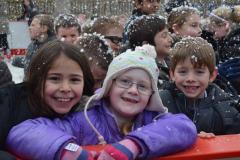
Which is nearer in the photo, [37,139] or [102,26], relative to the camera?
[37,139]

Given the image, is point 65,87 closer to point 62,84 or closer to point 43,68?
point 62,84

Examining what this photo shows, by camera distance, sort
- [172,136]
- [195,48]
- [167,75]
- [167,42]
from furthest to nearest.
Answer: [167,42] < [167,75] < [195,48] < [172,136]

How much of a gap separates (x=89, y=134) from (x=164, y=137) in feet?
1.45

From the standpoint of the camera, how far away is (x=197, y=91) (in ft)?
10.0

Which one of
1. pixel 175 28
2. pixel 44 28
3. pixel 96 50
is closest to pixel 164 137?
pixel 96 50

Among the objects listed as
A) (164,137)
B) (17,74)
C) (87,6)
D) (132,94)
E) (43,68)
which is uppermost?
(43,68)

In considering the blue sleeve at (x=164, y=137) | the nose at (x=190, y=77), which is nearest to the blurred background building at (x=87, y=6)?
the nose at (x=190, y=77)

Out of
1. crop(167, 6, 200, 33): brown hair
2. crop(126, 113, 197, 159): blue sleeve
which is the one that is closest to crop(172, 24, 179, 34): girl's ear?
crop(167, 6, 200, 33): brown hair

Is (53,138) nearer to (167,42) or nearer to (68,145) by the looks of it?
(68,145)

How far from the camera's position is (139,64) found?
92.6 inches

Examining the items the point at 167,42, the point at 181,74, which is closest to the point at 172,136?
the point at 181,74

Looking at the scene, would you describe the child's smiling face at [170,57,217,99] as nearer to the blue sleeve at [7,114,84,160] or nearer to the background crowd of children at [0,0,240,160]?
the background crowd of children at [0,0,240,160]

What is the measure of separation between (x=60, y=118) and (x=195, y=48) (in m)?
1.14

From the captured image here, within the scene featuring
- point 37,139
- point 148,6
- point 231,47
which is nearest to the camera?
point 37,139
